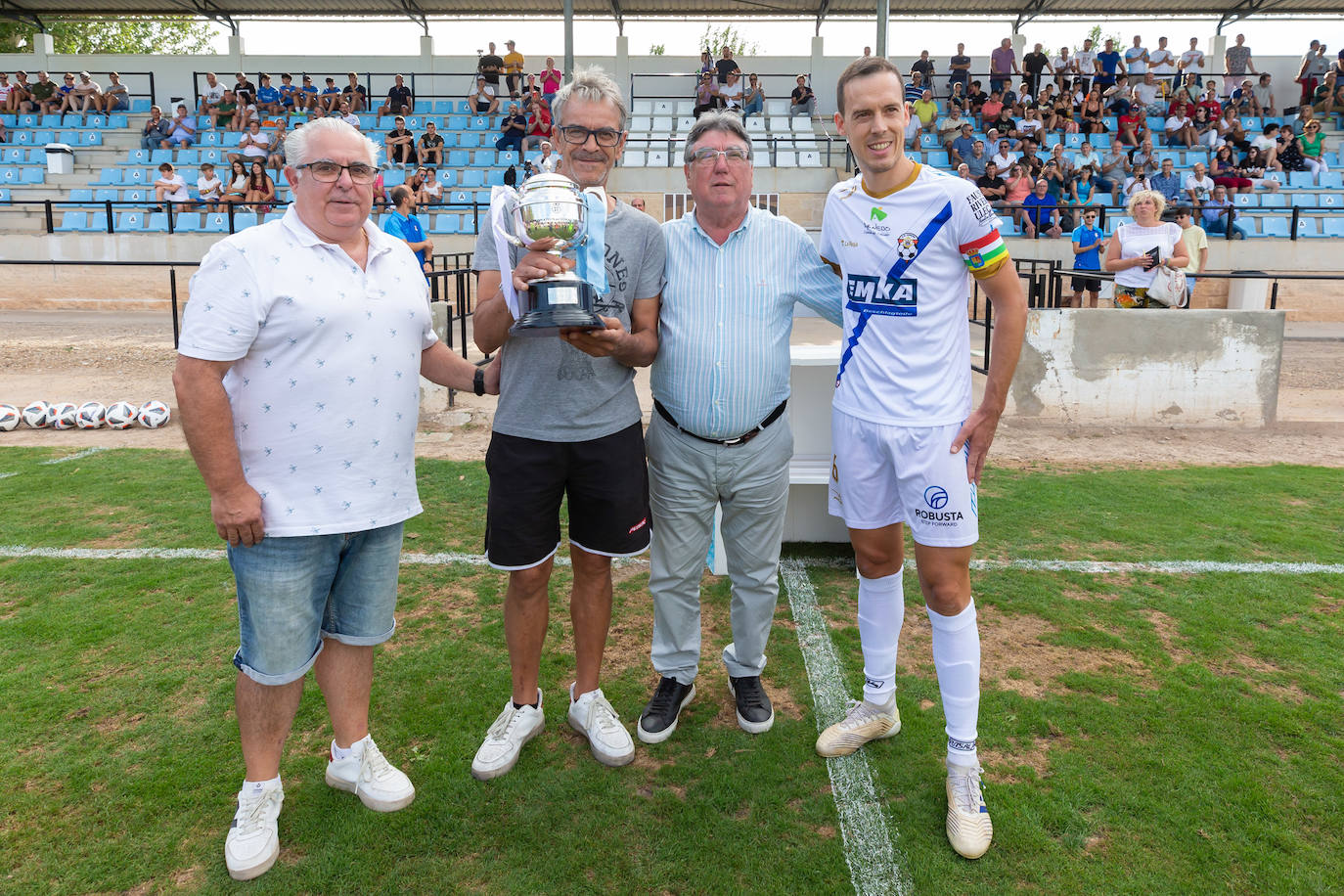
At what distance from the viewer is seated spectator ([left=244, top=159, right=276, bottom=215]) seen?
1736 cm

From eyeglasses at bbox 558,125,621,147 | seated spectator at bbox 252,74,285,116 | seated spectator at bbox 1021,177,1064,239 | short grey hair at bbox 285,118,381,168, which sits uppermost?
seated spectator at bbox 252,74,285,116

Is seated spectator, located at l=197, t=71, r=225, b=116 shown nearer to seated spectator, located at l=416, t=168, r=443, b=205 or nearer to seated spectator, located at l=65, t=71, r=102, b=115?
seated spectator, located at l=65, t=71, r=102, b=115

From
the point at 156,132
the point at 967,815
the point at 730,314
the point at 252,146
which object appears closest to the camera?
the point at 967,815

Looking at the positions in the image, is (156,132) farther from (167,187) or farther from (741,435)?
(741,435)

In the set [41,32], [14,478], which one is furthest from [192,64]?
[14,478]

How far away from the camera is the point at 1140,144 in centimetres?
1988

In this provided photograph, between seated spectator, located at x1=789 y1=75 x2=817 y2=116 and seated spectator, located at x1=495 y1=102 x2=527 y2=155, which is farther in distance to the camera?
seated spectator, located at x1=789 y1=75 x2=817 y2=116

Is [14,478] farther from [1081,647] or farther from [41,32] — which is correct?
[41,32]

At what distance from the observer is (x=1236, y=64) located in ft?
77.2

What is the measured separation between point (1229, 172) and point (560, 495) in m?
20.6

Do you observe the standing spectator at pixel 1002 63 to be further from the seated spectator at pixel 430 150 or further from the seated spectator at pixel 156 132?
the seated spectator at pixel 156 132

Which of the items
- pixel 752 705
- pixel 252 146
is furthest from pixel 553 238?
pixel 252 146

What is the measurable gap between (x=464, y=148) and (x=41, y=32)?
1445 cm

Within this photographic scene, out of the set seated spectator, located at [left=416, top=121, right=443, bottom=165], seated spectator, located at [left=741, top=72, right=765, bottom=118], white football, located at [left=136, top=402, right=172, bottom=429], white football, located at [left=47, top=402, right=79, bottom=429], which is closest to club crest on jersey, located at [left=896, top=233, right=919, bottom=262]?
white football, located at [left=136, top=402, right=172, bottom=429]
